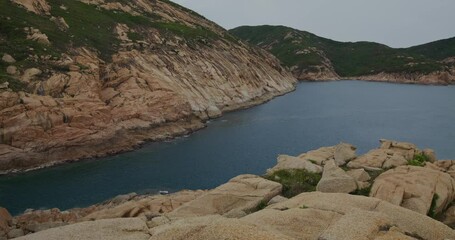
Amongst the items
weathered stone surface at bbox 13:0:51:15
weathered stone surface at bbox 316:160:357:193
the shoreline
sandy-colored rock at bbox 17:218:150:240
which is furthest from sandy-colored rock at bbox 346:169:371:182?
weathered stone surface at bbox 13:0:51:15

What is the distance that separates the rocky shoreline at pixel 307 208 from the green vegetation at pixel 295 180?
93 millimetres

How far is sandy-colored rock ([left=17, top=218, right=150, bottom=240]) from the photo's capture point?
2012cm

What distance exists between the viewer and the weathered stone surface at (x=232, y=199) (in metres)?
29.4

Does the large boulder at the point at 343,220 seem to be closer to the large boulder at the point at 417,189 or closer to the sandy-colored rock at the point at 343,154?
the large boulder at the point at 417,189

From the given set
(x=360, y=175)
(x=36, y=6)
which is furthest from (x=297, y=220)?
(x=36, y=6)

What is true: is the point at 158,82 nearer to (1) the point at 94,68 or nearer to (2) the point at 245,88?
(1) the point at 94,68

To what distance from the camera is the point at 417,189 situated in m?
29.8

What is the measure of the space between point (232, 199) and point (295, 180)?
7.37 meters

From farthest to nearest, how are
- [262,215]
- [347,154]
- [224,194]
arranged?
[347,154] → [224,194] → [262,215]

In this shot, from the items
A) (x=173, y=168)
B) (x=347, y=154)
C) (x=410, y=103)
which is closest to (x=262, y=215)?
(x=347, y=154)

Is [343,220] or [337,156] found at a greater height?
[343,220]

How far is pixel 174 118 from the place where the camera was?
322ft

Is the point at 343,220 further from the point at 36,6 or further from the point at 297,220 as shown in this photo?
the point at 36,6

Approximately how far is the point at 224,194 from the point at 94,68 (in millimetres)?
71263
